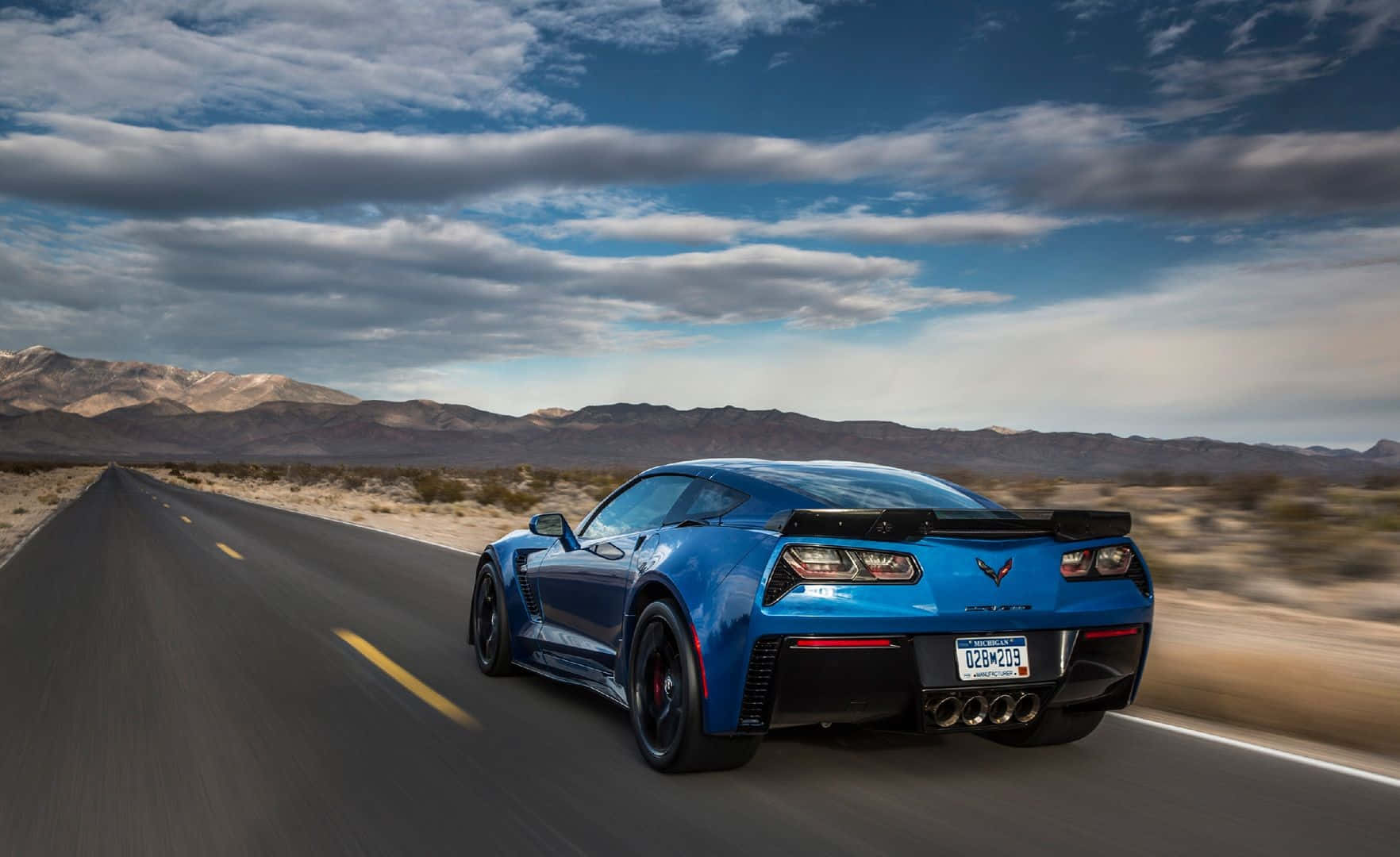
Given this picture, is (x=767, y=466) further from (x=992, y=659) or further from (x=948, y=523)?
(x=992, y=659)

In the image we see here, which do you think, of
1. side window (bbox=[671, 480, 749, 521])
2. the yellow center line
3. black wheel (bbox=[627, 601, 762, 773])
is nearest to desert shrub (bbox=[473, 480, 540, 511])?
the yellow center line

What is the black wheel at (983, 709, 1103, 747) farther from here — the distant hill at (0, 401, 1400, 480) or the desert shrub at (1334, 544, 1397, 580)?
the distant hill at (0, 401, 1400, 480)

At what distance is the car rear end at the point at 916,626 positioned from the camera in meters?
4.46

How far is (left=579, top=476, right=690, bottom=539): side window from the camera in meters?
5.82

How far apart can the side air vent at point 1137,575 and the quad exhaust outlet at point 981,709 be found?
0.75 m

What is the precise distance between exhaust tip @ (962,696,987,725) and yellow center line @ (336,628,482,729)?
261 cm

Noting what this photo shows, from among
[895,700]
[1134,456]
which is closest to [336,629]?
[895,700]

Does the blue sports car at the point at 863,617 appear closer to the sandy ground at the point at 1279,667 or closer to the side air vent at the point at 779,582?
the side air vent at the point at 779,582

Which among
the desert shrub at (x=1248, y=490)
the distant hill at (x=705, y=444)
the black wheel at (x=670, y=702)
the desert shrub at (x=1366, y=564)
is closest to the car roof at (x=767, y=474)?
the black wheel at (x=670, y=702)

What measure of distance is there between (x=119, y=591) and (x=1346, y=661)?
11.6 meters

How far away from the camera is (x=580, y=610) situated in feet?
20.2

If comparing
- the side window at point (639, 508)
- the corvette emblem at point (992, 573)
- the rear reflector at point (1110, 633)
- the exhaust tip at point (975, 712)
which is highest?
the side window at point (639, 508)

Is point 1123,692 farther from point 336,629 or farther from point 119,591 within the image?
point 119,591

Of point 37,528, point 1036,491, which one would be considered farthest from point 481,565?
point 37,528
